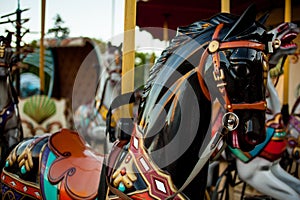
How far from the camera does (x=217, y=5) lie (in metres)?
5.11

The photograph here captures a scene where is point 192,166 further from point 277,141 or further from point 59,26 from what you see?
point 59,26

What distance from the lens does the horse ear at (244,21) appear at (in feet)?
4.71

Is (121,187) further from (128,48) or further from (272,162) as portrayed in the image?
(272,162)

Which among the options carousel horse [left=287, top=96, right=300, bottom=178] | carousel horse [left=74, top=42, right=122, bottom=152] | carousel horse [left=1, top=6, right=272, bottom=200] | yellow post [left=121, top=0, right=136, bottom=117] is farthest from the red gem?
carousel horse [left=74, top=42, right=122, bottom=152]

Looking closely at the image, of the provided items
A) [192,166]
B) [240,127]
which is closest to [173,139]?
[192,166]

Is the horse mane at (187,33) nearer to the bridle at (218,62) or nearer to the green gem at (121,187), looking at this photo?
the bridle at (218,62)

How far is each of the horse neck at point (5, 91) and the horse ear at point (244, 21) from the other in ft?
7.15

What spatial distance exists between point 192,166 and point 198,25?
0.50m

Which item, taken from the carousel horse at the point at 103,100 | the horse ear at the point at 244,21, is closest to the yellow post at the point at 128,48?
the horse ear at the point at 244,21

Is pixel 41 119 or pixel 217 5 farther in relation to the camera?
pixel 41 119

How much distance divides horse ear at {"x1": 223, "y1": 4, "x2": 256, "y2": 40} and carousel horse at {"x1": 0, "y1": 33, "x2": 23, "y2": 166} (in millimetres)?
2094

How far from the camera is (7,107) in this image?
3186mm

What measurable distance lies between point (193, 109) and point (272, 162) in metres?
2.01

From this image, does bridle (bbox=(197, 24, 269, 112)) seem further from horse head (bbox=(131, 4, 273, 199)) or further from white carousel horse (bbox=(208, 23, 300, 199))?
white carousel horse (bbox=(208, 23, 300, 199))
